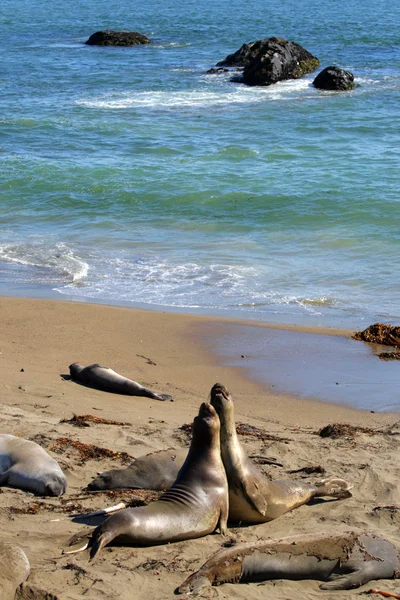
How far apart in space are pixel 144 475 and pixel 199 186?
1270 cm

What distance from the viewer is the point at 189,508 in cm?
514

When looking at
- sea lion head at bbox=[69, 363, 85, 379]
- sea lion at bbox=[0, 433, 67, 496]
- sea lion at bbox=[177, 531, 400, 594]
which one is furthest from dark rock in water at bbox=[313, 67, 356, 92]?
sea lion at bbox=[177, 531, 400, 594]

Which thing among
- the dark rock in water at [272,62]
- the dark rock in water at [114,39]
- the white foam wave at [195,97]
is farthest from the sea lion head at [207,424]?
the dark rock in water at [114,39]

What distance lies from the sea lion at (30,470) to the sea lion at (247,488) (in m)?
1.11

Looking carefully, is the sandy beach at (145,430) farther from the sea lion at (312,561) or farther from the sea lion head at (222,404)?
the sea lion head at (222,404)

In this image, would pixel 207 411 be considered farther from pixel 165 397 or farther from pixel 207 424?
pixel 165 397

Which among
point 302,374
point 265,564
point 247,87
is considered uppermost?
point 247,87

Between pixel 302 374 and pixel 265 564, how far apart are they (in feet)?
15.4

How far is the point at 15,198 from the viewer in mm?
17500

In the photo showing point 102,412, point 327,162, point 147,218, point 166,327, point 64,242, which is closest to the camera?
point 102,412

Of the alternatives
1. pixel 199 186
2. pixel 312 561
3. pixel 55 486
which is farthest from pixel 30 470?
pixel 199 186

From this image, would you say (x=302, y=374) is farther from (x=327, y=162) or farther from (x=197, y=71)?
(x=197, y=71)

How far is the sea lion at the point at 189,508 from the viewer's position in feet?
15.9

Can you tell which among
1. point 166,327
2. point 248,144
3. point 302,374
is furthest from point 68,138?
point 302,374
